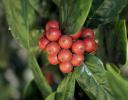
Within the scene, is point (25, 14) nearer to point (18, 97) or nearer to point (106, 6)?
point (106, 6)

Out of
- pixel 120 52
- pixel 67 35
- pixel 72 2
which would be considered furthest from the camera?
pixel 120 52

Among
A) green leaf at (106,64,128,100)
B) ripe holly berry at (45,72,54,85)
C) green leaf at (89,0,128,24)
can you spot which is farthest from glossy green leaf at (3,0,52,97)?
ripe holly berry at (45,72,54,85)

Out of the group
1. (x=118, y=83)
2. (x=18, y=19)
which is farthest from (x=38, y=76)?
(x=118, y=83)

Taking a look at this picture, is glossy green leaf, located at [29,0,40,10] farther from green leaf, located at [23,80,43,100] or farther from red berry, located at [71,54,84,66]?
green leaf, located at [23,80,43,100]

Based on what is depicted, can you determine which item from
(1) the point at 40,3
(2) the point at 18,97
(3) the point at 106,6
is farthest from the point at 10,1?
(2) the point at 18,97

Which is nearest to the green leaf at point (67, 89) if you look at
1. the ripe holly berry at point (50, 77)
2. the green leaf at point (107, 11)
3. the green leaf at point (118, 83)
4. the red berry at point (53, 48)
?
the red berry at point (53, 48)

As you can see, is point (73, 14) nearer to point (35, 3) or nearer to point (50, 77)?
point (35, 3)
